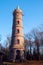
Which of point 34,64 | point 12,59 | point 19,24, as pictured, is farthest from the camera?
point 19,24

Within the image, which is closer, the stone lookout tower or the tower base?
the tower base

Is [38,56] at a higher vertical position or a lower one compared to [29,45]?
lower

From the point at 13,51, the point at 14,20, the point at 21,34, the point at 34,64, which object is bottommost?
the point at 34,64

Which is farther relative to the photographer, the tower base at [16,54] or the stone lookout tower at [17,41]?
the stone lookout tower at [17,41]

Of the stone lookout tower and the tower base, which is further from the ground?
the stone lookout tower

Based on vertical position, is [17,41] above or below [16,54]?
above

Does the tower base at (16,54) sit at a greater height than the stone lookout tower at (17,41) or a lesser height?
lesser

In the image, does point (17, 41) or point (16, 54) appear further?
point (16, 54)

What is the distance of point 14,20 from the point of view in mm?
53188

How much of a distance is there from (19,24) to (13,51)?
7.87m

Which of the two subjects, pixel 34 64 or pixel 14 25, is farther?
pixel 14 25

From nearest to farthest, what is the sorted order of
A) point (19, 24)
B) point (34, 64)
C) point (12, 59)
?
point (34, 64) < point (12, 59) < point (19, 24)

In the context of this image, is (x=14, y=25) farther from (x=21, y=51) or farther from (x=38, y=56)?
(x=38, y=56)

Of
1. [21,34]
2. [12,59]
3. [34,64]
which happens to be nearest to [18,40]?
[21,34]
